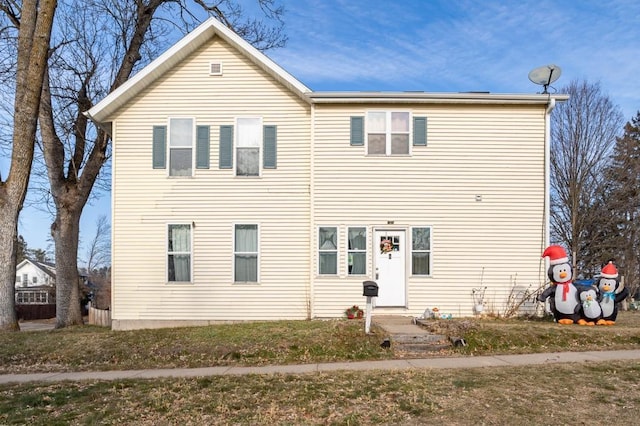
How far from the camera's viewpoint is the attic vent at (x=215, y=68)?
13.0 m

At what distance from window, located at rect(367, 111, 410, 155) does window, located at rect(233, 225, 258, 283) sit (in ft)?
12.4

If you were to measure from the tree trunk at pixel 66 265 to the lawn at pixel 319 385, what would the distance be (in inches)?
182

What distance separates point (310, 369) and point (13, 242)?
9593mm

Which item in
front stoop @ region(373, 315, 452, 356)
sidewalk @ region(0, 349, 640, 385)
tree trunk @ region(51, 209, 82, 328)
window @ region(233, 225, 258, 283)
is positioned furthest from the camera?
tree trunk @ region(51, 209, 82, 328)

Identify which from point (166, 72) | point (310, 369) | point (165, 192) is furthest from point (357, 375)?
point (166, 72)

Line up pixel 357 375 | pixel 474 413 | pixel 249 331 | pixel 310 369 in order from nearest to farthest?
pixel 474 413 < pixel 357 375 < pixel 310 369 < pixel 249 331

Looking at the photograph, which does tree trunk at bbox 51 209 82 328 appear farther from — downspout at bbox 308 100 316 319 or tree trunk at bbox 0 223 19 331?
downspout at bbox 308 100 316 319

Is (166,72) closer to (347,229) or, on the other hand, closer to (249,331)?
(347,229)

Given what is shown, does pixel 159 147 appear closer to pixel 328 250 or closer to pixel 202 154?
pixel 202 154

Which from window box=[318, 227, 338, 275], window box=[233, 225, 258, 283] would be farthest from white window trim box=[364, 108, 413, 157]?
window box=[233, 225, 258, 283]

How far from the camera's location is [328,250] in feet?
41.8

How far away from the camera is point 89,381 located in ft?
24.6

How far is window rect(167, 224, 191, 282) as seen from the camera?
12.8 meters

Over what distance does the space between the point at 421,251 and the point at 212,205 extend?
558 cm
